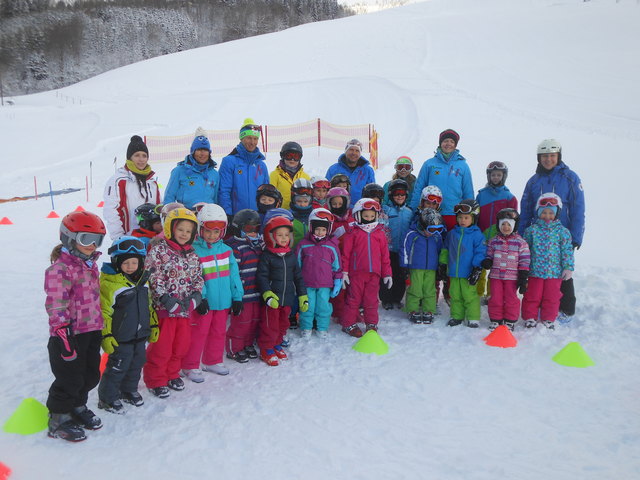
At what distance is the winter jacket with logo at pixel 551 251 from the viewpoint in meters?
5.48

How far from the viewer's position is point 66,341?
337 cm

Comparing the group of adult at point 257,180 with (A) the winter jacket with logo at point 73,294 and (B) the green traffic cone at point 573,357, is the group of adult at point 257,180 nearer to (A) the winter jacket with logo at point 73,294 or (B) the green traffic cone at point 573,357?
(B) the green traffic cone at point 573,357

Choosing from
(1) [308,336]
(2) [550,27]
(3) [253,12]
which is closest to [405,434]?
(1) [308,336]

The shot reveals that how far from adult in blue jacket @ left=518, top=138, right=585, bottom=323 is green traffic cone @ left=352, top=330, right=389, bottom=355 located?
2.24 meters

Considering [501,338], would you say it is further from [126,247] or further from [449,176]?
[126,247]

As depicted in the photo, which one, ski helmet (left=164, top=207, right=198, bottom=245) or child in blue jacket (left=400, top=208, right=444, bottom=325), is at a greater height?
ski helmet (left=164, top=207, right=198, bottom=245)

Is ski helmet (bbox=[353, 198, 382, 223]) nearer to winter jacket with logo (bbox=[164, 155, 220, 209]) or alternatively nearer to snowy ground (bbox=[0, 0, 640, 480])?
snowy ground (bbox=[0, 0, 640, 480])

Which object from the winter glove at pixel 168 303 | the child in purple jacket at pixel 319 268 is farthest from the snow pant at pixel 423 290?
the winter glove at pixel 168 303

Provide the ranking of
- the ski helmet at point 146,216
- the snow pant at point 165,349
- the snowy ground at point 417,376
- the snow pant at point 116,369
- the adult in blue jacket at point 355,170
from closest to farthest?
the snowy ground at point 417,376
the snow pant at point 116,369
the snow pant at point 165,349
the ski helmet at point 146,216
the adult in blue jacket at point 355,170

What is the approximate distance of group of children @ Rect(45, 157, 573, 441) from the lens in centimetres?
354

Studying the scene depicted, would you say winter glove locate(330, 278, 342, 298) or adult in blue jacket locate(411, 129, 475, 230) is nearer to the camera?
winter glove locate(330, 278, 342, 298)

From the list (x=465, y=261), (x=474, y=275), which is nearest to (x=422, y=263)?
(x=465, y=261)

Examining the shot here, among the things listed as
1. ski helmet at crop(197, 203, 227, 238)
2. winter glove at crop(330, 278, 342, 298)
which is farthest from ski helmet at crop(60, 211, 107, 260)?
winter glove at crop(330, 278, 342, 298)

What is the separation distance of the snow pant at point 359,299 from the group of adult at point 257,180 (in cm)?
125
